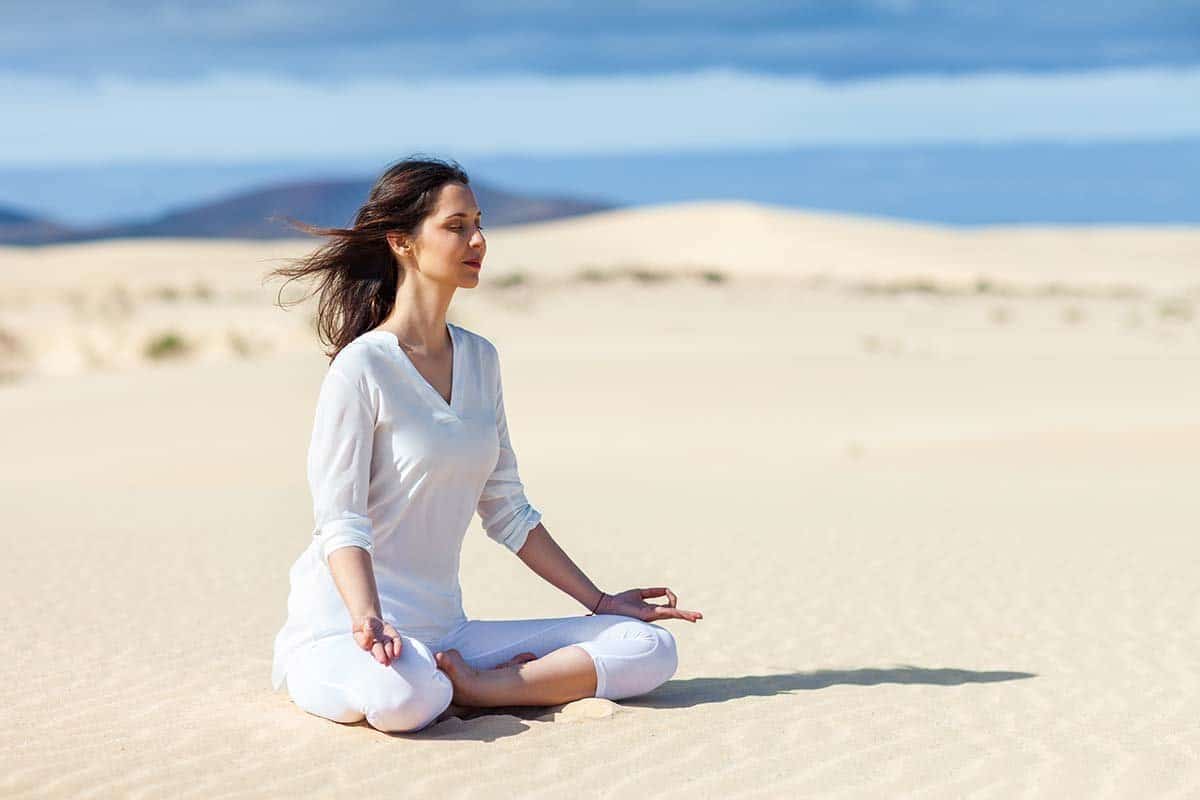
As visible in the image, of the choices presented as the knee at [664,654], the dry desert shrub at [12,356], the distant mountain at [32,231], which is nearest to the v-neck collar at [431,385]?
the knee at [664,654]

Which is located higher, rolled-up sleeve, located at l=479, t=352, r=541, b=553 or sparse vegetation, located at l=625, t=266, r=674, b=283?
sparse vegetation, located at l=625, t=266, r=674, b=283

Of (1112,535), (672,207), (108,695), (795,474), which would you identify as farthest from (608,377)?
(672,207)

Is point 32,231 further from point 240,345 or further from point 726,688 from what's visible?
point 726,688

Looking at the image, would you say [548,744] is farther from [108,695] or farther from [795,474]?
[795,474]

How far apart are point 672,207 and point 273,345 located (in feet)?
155

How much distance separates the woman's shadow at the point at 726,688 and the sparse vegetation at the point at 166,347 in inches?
919

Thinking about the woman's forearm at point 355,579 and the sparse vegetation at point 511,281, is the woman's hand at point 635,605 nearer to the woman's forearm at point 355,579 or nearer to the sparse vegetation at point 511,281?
the woman's forearm at point 355,579

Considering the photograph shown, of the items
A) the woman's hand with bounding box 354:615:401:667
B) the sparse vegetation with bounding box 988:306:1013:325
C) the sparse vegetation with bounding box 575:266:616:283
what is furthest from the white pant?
the sparse vegetation with bounding box 575:266:616:283

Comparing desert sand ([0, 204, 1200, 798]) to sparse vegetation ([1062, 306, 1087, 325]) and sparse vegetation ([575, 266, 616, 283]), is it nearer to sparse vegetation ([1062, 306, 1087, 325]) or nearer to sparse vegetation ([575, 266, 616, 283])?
sparse vegetation ([1062, 306, 1087, 325])

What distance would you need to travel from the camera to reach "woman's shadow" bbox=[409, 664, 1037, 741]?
5332 mm

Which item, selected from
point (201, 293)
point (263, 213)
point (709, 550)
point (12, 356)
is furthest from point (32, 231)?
point (709, 550)

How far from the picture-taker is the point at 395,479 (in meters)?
5.20

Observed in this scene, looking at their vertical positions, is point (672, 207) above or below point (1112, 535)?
above

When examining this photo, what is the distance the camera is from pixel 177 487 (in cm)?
1549
